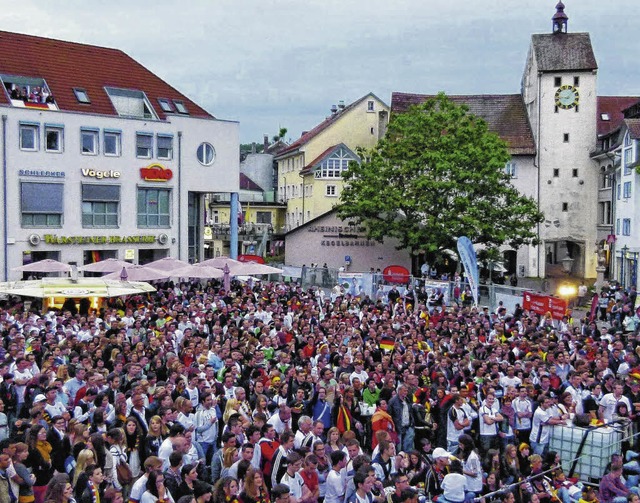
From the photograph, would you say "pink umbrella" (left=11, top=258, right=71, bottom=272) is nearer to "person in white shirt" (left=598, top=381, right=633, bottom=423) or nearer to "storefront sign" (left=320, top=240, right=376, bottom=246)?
"person in white shirt" (left=598, top=381, right=633, bottom=423)

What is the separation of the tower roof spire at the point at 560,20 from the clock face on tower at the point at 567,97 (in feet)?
14.8

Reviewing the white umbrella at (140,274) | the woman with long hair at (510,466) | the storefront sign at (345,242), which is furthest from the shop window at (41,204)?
the woman with long hair at (510,466)

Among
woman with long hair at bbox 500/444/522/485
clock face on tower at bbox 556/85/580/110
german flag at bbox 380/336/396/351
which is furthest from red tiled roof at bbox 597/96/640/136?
woman with long hair at bbox 500/444/522/485

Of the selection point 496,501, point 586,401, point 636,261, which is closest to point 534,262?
point 636,261

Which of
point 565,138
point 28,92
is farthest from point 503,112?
point 28,92

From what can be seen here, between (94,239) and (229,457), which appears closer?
(229,457)

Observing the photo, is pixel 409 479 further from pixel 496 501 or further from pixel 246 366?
pixel 246 366

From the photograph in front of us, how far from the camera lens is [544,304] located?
979 inches

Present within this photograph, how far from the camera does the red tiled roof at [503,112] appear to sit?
6044 cm

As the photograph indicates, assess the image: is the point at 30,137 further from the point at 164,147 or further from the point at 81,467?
the point at 81,467

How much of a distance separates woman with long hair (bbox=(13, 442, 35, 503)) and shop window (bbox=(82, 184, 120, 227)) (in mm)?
33701

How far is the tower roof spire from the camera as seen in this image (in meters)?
60.2

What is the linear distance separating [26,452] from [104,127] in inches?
1377

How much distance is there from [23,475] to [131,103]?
3904cm
